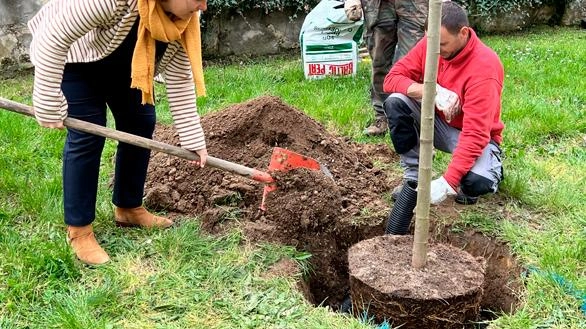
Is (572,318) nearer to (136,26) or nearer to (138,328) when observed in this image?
(138,328)

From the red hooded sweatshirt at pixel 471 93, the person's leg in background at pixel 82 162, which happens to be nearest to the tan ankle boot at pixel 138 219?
the person's leg in background at pixel 82 162

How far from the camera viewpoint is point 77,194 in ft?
10.0

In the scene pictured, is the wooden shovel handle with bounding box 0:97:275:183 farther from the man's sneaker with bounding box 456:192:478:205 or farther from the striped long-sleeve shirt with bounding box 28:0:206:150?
the man's sneaker with bounding box 456:192:478:205

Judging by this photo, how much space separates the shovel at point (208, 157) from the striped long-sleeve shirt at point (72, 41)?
0.51ft

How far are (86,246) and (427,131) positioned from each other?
1.69m

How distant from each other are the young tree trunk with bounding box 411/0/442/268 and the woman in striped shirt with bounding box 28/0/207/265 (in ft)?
2.92

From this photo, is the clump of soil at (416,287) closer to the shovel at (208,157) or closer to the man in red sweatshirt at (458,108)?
the man in red sweatshirt at (458,108)

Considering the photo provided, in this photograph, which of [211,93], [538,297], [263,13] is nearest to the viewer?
[538,297]

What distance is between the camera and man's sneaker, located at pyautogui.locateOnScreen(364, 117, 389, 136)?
4809 millimetres

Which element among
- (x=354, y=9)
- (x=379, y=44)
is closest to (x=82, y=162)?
(x=379, y=44)

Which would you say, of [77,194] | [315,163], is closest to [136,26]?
[77,194]

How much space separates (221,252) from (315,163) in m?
0.89

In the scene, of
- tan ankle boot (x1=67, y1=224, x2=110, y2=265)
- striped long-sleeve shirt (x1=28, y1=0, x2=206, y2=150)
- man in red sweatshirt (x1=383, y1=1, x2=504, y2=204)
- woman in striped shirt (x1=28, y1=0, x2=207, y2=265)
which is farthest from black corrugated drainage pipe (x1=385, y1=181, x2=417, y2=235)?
tan ankle boot (x1=67, y1=224, x2=110, y2=265)

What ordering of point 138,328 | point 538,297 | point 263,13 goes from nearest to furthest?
1. point 138,328
2. point 538,297
3. point 263,13
